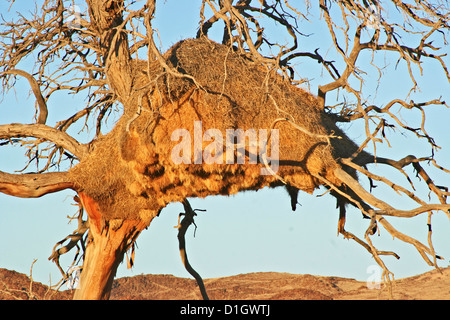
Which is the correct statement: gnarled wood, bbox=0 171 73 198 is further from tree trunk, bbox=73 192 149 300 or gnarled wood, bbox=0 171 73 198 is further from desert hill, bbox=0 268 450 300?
desert hill, bbox=0 268 450 300

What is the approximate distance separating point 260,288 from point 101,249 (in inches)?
468

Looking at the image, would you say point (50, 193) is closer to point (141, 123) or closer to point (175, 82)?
point (141, 123)

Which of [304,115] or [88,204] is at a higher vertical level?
[304,115]

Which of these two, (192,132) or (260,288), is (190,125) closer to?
(192,132)

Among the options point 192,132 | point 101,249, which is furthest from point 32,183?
point 192,132

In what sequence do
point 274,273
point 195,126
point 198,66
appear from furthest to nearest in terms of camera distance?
1. point 274,273
2. point 198,66
3. point 195,126

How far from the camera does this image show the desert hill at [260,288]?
20.0 metres

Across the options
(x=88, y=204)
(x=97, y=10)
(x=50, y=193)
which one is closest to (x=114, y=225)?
(x=88, y=204)

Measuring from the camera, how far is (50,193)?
1200cm

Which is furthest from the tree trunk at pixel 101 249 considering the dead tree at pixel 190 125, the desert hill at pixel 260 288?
the desert hill at pixel 260 288

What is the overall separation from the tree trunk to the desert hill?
7206 millimetres
